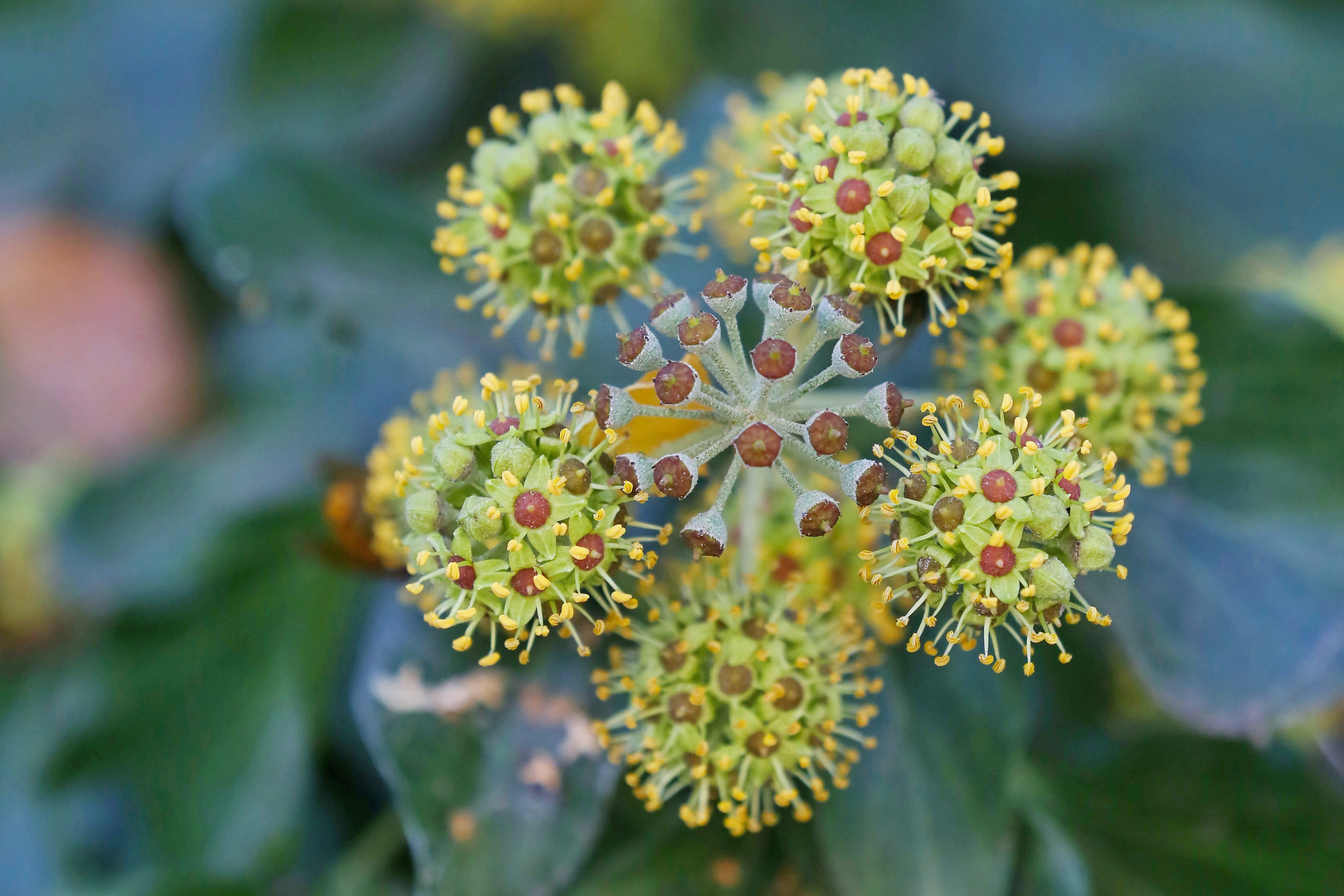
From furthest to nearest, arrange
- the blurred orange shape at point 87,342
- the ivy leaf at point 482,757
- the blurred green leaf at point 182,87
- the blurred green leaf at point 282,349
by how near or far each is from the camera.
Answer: the blurred orange shape at point 87,342 < the blurred green leaf at point 182,87 < the blurred green leaf at point 282,349 < the ivy leaf at point 482,757

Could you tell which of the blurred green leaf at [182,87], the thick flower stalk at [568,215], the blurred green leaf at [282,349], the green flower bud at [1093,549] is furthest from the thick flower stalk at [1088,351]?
the blurred green leaf at [182,87]

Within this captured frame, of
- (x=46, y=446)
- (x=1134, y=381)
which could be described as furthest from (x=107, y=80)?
(x=1134, y=381)

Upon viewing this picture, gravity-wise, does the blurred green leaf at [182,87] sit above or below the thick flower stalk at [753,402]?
below

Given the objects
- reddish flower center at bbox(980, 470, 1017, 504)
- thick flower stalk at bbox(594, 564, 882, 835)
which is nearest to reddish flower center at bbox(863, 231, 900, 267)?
reddish flower center at bbox(980, 470, 1017, 504)

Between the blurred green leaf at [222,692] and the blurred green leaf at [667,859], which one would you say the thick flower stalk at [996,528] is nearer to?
the blurred green leaf at [667,859]

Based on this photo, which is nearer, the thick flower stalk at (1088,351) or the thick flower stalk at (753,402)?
the thick flower stalk at (753,402)

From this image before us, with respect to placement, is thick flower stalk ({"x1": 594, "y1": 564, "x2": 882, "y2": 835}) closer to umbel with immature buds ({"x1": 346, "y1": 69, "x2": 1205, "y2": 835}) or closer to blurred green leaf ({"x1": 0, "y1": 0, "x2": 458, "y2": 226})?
umbel with immature buds ({"x1": 346, "y1": 69, "x2": 1205, "y2": 835})
